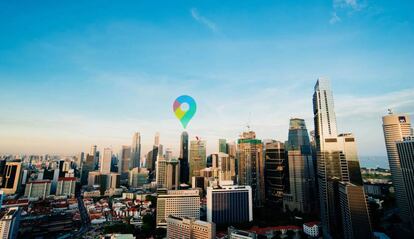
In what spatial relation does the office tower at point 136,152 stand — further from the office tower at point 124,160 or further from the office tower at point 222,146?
the office tower at point 222,146

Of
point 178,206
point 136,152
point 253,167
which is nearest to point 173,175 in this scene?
point 253,167

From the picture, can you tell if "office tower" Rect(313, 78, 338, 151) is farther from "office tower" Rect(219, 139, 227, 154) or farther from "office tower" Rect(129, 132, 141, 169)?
"office tower" Rect(129, 132, 141, 169)

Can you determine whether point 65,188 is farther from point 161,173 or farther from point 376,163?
point 376,163

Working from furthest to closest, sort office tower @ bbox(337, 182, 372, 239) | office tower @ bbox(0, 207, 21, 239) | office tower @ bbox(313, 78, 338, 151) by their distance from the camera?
office tower @ bbox(313, 78, 338, 151), office tower @ bbox(0, 207, 21, 239), office tower @ bbox(337, 182, 372, 239)

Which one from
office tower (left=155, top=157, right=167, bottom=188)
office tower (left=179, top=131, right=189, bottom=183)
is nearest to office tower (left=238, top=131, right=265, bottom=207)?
office tower (left=155, top=157, right=167, bottom=188)

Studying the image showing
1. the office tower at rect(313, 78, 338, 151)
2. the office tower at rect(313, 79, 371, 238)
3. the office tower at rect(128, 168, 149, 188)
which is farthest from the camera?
the office tower at rect(128, 168, 149, 188)

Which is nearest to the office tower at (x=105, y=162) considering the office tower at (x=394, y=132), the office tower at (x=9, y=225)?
the office tower at (x=9, y=225)
